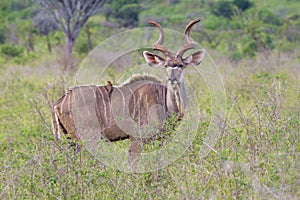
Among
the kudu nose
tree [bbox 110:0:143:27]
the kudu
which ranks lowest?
tree [bbox 110:0:143:27]

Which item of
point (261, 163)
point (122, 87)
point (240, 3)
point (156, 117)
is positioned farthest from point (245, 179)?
point (240, 3)

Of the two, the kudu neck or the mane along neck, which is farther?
the mane along neck

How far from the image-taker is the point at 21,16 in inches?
1252

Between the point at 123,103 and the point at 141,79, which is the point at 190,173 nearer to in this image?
the point at 123,103

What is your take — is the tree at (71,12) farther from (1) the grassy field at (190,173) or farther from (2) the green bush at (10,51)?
(1) the grassy field at (190,173)

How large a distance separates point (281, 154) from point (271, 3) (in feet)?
87.5

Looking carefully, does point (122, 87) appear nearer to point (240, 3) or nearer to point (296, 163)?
point (296, 163)

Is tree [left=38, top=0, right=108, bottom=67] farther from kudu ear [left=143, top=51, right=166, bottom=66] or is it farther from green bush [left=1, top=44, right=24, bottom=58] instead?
kudu ear [left=143, top=51, right=166, bottom=66]

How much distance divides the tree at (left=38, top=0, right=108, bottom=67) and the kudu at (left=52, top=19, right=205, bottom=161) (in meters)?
9.77

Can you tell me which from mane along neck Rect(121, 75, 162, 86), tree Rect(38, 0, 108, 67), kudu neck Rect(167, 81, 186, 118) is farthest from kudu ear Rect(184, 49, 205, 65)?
tree Rect(38, 0, 108, 67)

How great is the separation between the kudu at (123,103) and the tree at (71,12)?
9.77 meters

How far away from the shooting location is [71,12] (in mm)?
15930

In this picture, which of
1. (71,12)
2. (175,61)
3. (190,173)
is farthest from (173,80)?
(71,12)

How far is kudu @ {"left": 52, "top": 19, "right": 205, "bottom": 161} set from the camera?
566 centimetres
